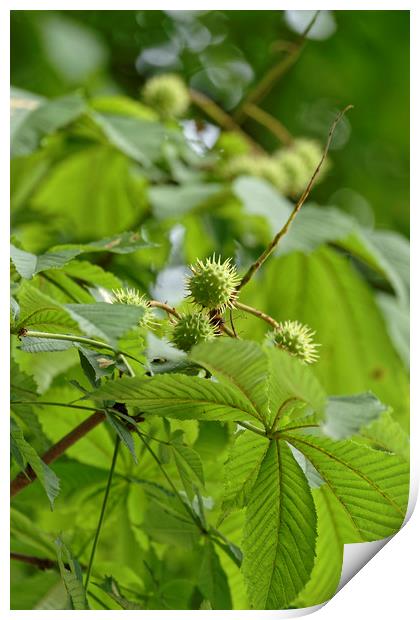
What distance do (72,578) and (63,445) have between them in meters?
0.11

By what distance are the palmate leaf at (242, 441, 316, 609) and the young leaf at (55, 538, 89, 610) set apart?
0.43ft

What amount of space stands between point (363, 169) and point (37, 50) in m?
1.01

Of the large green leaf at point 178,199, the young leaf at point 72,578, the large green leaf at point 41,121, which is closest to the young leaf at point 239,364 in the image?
the young leaf at point 72,578

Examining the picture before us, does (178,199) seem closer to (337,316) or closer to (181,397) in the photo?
(337,316)

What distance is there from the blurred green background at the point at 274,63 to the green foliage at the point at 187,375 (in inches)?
17.8

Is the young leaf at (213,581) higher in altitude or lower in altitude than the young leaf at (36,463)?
lower

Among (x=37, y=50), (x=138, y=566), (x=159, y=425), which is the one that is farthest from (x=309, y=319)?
(x=37, y=50)

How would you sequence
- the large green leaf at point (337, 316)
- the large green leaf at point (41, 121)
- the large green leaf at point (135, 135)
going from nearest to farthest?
the large green leaf at point (41, 121) < the large green leaf at point (135, 135) < the large green leaf at point (337, 316)

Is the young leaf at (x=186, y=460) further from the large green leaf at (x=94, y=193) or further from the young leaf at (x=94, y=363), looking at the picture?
the large green leaf at (x=94, y=193)

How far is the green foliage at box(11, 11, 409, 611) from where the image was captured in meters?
0.56

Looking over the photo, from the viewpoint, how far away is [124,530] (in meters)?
0.92

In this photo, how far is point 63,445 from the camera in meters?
0.69

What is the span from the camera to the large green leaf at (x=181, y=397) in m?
0.54

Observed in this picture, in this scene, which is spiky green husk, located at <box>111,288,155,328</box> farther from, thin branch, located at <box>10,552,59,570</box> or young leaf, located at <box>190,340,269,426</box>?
thin branch, located at <box>10,552,59,570</box>
